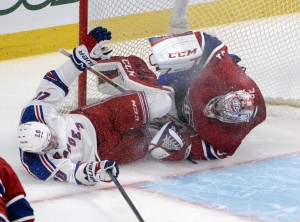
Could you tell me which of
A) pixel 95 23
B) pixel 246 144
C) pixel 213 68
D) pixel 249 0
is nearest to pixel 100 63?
pixel 95 23

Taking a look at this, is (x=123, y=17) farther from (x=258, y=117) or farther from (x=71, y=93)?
(x=258, y=117)

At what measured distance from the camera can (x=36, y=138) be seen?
332 cm

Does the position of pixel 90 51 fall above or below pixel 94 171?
above

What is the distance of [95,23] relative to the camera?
4168mm

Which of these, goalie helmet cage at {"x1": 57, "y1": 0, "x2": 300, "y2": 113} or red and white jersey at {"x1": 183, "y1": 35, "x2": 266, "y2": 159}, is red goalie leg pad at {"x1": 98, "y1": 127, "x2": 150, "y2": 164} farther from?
goalie helmet cage at {"x1": 57, "y1": 0, "x2": 300, "y2": 113}

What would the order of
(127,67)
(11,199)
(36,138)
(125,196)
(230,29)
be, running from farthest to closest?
(230,29), (127,67), (36,138), (125,196), (11,199)

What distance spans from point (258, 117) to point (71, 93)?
3.17ft

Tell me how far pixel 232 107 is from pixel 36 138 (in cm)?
86

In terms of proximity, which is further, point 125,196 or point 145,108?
point 145,108

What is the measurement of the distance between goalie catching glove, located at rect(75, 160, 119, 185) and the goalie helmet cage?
0.79m

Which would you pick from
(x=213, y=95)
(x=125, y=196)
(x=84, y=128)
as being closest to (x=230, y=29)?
(x=213, y=95)

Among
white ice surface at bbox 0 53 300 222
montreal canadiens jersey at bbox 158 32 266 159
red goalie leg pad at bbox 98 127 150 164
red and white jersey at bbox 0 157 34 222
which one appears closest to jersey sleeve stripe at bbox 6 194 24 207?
red and white jersey at bbox 0 157 34 222

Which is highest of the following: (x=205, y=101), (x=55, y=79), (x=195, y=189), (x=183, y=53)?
(x=183, y=53)

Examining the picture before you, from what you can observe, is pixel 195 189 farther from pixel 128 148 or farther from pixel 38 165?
pixel 38 165
